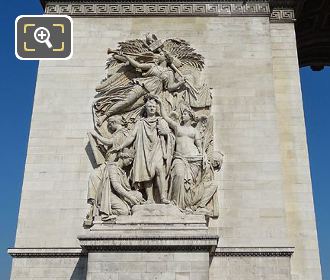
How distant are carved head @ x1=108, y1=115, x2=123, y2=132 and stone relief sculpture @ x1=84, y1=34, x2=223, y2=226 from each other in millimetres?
25

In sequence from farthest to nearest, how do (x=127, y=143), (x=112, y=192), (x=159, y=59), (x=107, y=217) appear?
Answer: (x=159, y=59) → (x=127, y=143) → (x=112, y=192) → (x=107, y=217)

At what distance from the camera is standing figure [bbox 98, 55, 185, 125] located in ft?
47.5

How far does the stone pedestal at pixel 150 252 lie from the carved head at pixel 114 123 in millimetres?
2941

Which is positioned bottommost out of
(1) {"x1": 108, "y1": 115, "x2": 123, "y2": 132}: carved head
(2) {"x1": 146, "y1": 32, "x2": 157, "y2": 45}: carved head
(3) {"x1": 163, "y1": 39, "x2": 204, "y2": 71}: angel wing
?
(1) {"x1": 108, "y1": 115, "x2": 123, "y2": 132}: carved head

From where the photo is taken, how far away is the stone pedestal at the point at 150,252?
11984 millimetres

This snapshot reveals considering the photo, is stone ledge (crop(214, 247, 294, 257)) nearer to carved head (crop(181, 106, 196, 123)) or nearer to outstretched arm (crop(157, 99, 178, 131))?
outstretched arm (crop(157, 99, 178, 131))

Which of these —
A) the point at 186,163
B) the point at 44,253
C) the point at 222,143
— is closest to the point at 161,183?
the point at 186,163

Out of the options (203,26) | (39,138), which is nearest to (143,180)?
(39,138)

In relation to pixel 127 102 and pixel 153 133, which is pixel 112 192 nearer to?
pixel 153 133

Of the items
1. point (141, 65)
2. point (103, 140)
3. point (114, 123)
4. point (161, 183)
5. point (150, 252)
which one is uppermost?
point (141, 65)

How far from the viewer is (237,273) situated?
12883 mm

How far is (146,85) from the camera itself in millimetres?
14555

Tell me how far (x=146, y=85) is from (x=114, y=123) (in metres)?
1.33

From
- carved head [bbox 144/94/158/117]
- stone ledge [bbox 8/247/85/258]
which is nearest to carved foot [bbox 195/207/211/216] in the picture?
carved head [bbox 144/94/158/117]
